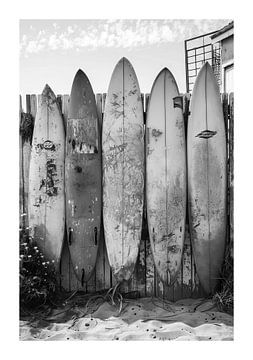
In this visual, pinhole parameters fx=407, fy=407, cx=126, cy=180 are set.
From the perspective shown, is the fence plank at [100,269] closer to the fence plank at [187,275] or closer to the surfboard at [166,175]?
the surfboard at [166,175]

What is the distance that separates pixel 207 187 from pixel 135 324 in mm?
1015

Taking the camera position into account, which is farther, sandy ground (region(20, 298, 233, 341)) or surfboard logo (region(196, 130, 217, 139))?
surfboard logo (region(196, 130, 217, 139))

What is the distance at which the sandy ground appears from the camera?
2539mm

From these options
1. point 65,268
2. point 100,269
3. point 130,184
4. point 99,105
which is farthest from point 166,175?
point 65,268

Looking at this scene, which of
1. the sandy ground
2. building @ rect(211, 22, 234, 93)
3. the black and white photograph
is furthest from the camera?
the black and white photograph

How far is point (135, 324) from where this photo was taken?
2600 millimetres

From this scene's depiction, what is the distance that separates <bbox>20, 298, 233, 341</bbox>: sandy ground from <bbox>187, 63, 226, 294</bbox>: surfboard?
0.77 feet

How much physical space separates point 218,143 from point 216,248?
28.2 inches

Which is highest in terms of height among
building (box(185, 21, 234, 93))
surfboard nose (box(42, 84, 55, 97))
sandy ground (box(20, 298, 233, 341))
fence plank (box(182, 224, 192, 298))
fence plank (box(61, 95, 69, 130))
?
building (box(185, 21, 234, 93))

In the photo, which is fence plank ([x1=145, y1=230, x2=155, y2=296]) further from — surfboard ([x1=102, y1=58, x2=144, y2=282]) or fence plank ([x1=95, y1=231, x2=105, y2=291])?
fence plank ([x1=95, y1=231, x2=105, y2=291])

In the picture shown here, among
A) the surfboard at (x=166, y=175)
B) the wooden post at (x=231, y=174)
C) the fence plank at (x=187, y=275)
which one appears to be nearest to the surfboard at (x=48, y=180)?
the surfboard at (x=166, y=175)

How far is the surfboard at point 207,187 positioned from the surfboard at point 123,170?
14.2 inches

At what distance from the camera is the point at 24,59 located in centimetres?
256

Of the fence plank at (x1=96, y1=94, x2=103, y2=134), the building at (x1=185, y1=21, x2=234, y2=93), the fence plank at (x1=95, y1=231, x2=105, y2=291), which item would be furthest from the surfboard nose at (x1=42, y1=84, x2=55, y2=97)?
the fence plank at (x1=95, y1=231, x2=105, y2=291)
